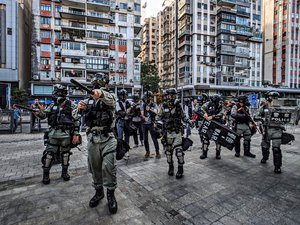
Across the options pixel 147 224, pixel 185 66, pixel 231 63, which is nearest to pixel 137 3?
pixel 185 66

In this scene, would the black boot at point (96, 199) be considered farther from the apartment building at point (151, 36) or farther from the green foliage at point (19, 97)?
the apartment building at point (151, 36)

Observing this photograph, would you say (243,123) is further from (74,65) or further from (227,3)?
(227,3)

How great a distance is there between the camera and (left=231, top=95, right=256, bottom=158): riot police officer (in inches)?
222

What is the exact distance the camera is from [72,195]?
10.8 feet

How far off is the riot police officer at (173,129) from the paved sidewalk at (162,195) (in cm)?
39

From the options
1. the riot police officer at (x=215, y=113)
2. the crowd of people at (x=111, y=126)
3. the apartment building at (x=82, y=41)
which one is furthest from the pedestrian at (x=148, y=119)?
the apartment building at (x=82, y=41)

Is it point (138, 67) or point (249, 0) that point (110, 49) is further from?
point (249, 0)

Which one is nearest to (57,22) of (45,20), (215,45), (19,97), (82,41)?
(45,20)

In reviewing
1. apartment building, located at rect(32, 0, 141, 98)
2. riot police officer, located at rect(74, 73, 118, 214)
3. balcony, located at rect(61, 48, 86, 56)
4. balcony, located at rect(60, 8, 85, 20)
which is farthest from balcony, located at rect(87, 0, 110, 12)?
riot police officer, located at rect(74, 73, 118, 214)

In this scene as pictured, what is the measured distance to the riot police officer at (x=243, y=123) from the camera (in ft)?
18.5

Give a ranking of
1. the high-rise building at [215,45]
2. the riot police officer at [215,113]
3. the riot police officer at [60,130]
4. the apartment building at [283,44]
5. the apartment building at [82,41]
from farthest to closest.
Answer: the apartment building at [283,44] → the high-rise building at [215,45] → the apartment building at [82,41] → the riot police officer at [215,113] → the riot police officer at [60,130]

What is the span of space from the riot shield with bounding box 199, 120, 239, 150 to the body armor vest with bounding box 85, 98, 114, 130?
3.29m

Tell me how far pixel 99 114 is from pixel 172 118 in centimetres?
190

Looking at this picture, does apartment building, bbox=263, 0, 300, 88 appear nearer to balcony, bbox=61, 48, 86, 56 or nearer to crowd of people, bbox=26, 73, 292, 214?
balcony, bbox=61, 48, 86, 56
